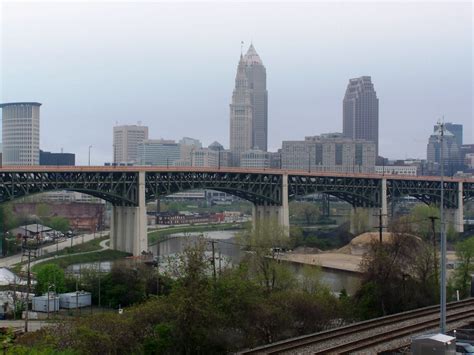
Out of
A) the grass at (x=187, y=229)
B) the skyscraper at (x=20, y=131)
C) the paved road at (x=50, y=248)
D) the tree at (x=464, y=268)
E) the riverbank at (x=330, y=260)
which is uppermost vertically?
the skyscraper at (x=20, y=131)

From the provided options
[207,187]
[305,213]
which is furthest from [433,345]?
[305,213]

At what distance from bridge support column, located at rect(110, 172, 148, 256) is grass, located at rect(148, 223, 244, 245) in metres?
14.8

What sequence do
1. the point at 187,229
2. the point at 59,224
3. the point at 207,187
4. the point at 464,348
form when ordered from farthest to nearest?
the point at 187,229, the point at 59,224, the point at 207,187, the point at 464,348

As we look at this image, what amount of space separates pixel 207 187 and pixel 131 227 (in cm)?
877

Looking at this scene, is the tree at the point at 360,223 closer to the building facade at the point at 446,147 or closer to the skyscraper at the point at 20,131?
the building facade at the point at 446,147

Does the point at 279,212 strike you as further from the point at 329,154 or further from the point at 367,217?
the point at 329,154

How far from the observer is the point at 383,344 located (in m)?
17.3

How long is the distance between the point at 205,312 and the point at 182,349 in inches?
53.3

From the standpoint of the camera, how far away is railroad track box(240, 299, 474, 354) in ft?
55.0

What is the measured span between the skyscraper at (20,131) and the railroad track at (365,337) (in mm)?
161100

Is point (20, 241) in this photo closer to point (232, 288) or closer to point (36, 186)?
point (36, 186)

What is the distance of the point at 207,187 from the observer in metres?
65.4

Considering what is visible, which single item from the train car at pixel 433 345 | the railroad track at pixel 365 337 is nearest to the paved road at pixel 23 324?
the railroad track at pixel 365 337

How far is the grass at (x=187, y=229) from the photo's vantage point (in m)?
84.1
